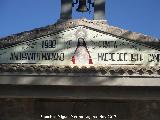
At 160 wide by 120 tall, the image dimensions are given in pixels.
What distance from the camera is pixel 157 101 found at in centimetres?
859

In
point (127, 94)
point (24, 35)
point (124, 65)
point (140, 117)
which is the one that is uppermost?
point (24, 35)

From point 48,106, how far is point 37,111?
28 cm

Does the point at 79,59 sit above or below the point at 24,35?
below

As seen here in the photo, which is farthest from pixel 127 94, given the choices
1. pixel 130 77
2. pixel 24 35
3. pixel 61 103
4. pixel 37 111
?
pixel 24 35

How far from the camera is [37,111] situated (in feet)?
28.8

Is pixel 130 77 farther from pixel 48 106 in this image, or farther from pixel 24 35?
pixel 24 35

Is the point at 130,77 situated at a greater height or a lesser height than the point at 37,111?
greater

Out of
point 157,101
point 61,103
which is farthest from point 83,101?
point 157,101

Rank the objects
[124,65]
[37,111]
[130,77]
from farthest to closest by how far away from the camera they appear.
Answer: [37,111] < [124,65] < [130,77]

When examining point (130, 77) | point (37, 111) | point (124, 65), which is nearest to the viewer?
point (130, 77)

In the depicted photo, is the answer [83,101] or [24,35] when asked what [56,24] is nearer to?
[24,35]

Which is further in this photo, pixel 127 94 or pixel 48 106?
pixel 48 106

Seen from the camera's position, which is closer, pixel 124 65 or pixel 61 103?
pixel 124 65

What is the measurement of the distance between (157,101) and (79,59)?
2028 mm
